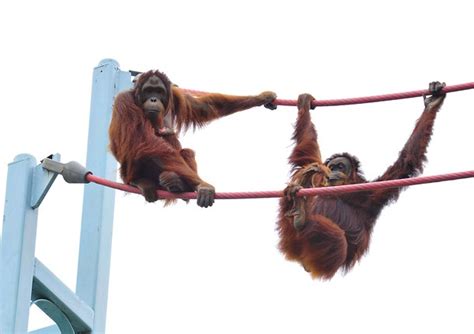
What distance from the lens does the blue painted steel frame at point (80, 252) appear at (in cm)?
655

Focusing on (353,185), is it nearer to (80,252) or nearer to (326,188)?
(326,188)

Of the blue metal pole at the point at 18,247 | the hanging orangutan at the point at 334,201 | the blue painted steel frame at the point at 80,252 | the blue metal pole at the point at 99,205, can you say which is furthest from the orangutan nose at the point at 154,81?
the hanging orangutan at the point at 334,201

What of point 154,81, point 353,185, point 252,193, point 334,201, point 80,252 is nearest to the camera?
point 353,185

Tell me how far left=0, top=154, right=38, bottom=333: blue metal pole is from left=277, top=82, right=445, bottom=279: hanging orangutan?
2.37 m

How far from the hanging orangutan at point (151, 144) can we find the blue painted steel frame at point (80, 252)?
139mm

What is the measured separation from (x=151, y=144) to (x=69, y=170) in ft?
2.73

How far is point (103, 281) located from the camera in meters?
7.20

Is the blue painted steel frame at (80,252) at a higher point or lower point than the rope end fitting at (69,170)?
lower

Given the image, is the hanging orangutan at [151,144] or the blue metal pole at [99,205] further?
the hanging orangutan at [151,144]

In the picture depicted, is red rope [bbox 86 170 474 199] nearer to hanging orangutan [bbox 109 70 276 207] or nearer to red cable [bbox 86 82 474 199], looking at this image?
red cable [bbox 86 82 474 199]

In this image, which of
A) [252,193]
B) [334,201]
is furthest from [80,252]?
[334,201]

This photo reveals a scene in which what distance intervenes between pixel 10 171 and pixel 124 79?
54.6 inches

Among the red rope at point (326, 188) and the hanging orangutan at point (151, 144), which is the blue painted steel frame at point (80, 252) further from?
the red rope at point (326, 188)

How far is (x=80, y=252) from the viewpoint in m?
7.25
